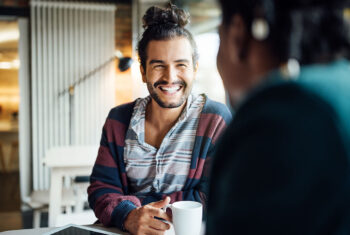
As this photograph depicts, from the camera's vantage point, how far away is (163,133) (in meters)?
1.32

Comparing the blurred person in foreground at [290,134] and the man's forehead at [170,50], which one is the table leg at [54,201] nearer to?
the man's forehead at [170,50]

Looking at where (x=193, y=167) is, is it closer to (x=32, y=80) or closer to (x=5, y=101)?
(x=32, y=80)

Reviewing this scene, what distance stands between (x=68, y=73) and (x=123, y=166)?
2.97 meters

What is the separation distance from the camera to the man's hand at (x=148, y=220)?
0.93 metres

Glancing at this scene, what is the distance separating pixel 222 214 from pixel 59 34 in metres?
3.91

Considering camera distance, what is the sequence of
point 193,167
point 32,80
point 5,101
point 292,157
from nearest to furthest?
point 292,157, point 193,167, point 32,80, point 5,101

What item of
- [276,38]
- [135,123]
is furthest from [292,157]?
[135,123]

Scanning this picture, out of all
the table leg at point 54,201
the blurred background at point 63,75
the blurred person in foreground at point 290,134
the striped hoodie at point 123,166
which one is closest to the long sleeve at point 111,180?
the striped hoodie at point 123,166

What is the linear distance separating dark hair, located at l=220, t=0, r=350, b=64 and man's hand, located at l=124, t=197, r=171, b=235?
0.61 m

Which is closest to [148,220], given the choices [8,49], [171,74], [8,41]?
[171,74]

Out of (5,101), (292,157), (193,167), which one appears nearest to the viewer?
(292,157)

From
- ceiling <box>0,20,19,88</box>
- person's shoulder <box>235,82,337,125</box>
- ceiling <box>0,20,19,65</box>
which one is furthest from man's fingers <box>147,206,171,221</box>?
ceiling <box>0,20,19,65</box>

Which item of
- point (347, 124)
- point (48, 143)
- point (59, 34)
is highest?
point (59, 34)

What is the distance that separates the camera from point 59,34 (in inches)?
155
